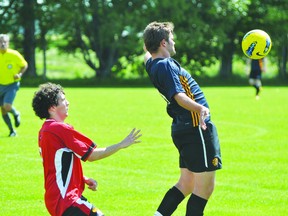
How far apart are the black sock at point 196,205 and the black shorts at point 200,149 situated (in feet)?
0.99

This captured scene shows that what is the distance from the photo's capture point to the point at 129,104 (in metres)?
25.9

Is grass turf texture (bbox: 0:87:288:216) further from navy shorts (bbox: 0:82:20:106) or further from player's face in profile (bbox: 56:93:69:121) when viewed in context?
player's face in profile (bbox: 56:93:69:121)

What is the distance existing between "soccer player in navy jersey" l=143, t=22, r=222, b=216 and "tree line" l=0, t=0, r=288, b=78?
39452mm

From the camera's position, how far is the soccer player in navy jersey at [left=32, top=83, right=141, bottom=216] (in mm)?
5823

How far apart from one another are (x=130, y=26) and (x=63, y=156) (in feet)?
135

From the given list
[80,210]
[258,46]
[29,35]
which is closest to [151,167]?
[258,46]

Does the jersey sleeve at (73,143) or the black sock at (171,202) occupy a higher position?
the jersey sleeve at (73,143)

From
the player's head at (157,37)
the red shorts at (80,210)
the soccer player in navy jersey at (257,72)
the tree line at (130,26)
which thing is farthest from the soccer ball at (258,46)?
the tree line at (130,26)

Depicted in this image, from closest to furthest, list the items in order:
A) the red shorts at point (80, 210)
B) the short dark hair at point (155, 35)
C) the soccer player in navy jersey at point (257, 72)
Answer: the red shorts at point (80, 210) < the short dark hair at point (155, 35) < the soccer player in navy jersey at point (257, 72)

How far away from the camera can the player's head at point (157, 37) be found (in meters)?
6.74

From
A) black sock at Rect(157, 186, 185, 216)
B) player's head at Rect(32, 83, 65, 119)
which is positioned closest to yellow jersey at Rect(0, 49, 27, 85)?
black sock at Rect(157, 186, 185, 216)

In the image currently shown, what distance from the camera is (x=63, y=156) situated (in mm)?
5914

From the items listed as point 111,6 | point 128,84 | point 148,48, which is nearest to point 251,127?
point 148,48

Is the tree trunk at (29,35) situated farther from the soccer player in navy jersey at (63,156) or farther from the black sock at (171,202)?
the soccer player in navy jersey at (63,156)
